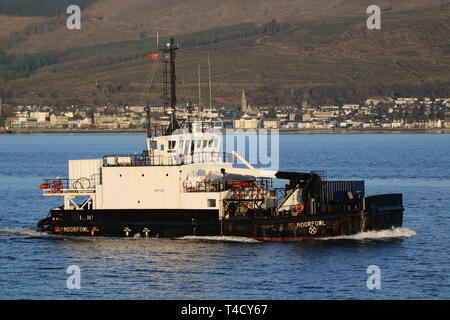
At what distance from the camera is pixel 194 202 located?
133 feet

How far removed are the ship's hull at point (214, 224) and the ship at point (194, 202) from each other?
0.14 ft

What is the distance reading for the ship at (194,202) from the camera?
132 feet

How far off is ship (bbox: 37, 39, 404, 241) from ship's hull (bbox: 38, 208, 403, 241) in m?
0.04

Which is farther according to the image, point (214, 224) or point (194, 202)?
point (194, 202)

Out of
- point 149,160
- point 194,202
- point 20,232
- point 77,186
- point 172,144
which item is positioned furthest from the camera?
point 20,232

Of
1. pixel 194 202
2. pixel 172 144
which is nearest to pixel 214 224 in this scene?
pixel 194 202

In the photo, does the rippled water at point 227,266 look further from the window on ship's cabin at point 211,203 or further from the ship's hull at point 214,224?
the window on ship's cabin at point 211,203

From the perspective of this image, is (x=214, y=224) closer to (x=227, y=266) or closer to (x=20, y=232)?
(x=227, y=266)

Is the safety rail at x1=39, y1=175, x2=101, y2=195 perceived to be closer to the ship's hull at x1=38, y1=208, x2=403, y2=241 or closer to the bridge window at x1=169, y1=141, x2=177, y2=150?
the ship's hull at x1=38, y1=208, x2=403, y2=241

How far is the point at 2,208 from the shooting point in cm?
5484

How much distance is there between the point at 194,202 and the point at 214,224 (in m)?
1.26

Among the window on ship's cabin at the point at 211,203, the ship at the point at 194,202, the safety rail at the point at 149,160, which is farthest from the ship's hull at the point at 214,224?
the safety rail at the point at 149,160
